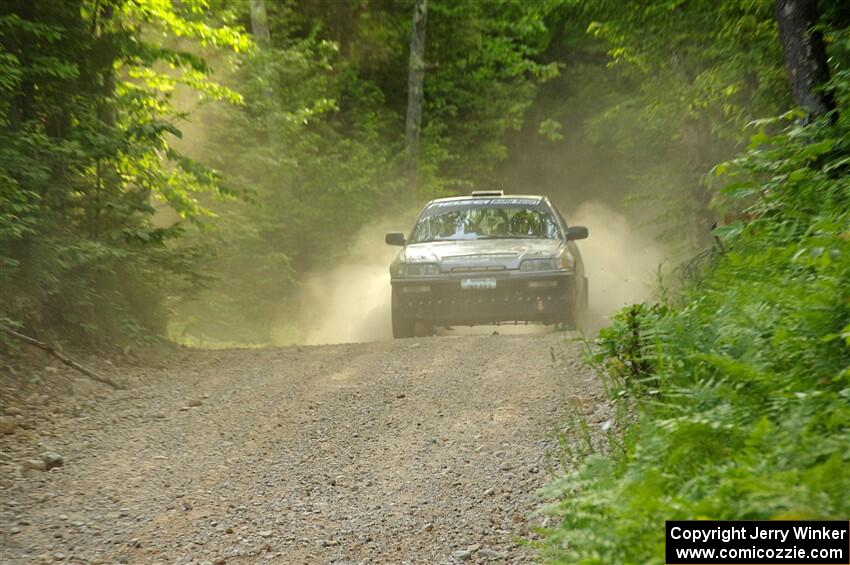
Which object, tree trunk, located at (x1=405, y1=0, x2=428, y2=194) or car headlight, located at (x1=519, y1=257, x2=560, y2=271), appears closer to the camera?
car headlight, located at (x1=519, y1=257, x2=560, y2=271)

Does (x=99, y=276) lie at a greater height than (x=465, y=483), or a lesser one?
greater

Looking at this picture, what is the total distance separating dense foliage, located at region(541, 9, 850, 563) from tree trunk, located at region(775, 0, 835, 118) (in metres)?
1.67

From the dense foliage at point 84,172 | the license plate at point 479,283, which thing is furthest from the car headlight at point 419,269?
the dense foliage at point 84,172

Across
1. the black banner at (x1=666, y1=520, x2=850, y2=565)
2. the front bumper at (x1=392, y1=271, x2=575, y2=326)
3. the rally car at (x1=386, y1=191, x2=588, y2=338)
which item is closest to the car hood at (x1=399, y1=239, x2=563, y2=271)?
the rally car at (x1=386, y1=191, x2=588, y2=338)

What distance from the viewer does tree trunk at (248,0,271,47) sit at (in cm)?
2125

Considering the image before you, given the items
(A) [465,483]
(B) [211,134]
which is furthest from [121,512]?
(B) [211,134]

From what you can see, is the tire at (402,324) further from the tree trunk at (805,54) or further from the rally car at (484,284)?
the tree trunk at (805,54)

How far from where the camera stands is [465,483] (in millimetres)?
5566

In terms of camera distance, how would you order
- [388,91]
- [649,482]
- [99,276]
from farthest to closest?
[388,91] → [99,276] → [649,482]

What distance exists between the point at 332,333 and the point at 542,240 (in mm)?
8062

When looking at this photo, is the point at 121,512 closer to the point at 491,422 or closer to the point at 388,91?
the point at 491,422

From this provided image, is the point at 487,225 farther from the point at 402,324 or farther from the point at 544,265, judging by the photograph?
the point at 402,324

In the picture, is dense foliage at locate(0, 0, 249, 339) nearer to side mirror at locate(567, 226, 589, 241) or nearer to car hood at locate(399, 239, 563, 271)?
car hood at locate(399, 239, 563, 271)

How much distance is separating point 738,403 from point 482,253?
27.2 feet
